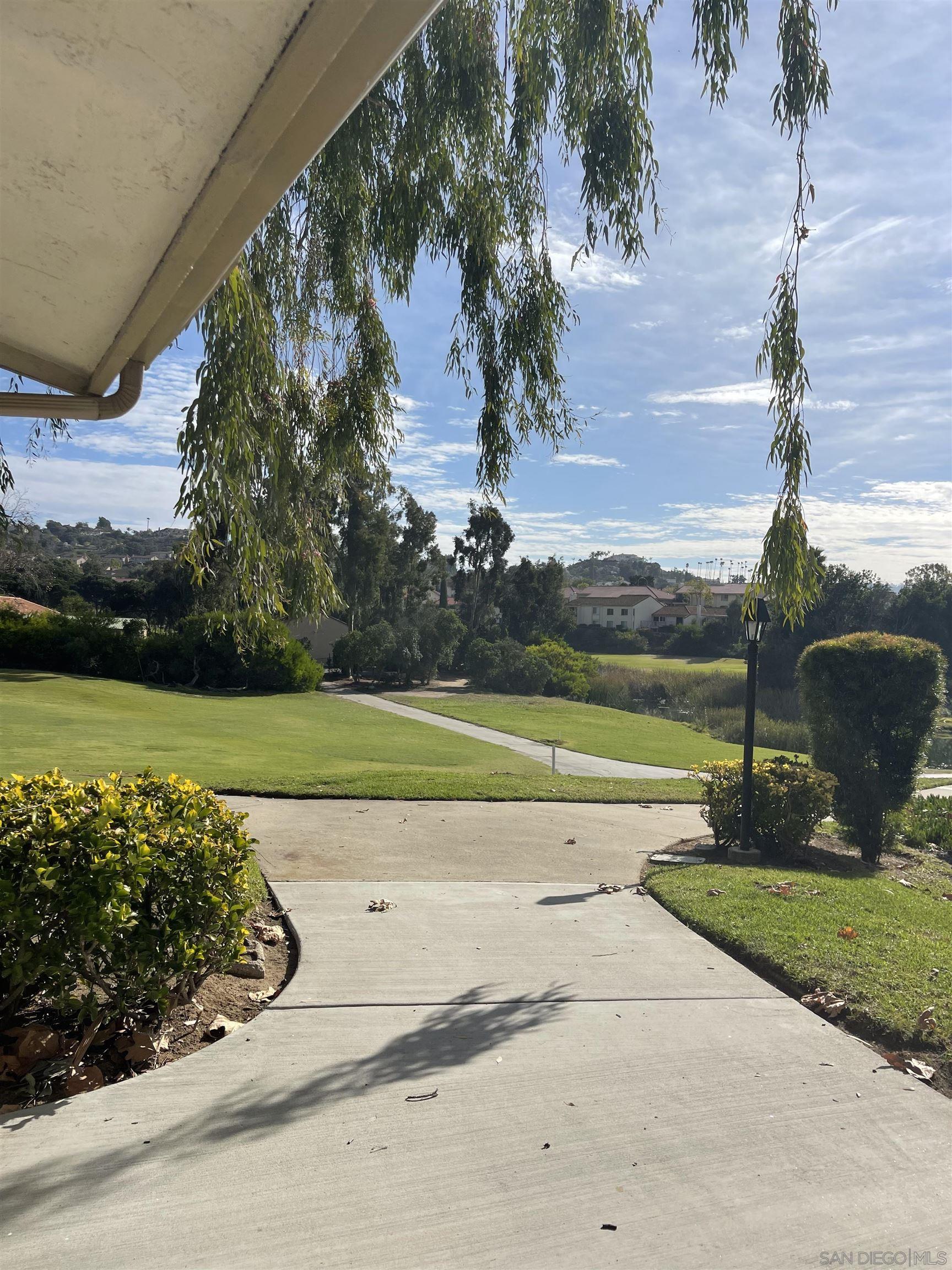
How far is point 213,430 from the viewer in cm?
473

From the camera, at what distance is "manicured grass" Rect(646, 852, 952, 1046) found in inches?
165

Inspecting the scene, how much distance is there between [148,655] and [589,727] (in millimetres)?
A: 15724

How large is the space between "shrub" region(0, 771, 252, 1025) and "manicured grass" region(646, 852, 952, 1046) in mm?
2929

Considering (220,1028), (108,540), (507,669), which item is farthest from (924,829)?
(108,540)

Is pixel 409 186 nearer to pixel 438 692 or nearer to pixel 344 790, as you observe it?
pixel 344 790

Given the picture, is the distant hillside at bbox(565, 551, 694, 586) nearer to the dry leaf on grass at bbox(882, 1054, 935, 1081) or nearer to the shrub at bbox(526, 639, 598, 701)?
the shrub at bbox(526, 639, 598, 701)

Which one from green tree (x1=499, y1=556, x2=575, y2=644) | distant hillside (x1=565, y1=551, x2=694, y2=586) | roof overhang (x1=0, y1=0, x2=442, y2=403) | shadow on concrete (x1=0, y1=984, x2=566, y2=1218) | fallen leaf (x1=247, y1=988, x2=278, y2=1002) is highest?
distant hillside (x1=565, y1=551, x2=694, y2=586)

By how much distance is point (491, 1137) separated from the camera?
289 cm

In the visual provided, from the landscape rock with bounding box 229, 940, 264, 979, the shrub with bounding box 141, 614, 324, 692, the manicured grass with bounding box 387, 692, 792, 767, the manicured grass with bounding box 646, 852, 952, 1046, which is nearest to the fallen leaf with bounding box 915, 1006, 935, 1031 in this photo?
the manicured grass with bounding box 646, 852, 952, 1046

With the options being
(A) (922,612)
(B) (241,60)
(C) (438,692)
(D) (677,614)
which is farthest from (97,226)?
(D) (677,614)

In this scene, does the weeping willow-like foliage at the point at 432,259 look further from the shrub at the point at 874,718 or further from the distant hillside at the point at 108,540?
the distant hillside at the point at 108,540

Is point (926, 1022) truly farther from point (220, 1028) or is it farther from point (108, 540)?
point (108, 540)

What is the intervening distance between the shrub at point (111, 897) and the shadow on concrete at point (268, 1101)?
0.39 m

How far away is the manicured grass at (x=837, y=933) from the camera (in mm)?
4184
